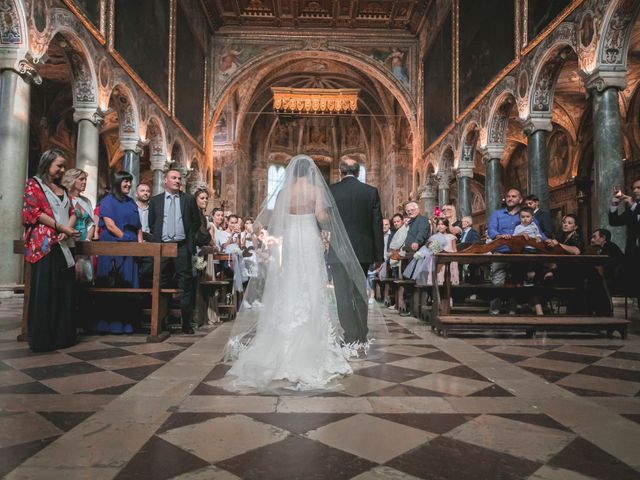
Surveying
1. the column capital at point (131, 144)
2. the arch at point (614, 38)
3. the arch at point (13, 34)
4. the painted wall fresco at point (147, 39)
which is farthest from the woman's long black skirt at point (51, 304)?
the column capital at point (131, 144)

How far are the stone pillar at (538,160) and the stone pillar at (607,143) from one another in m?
2.21

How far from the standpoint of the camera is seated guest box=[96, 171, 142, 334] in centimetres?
533

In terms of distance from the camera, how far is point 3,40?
25.4 ft

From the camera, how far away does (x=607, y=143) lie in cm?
771

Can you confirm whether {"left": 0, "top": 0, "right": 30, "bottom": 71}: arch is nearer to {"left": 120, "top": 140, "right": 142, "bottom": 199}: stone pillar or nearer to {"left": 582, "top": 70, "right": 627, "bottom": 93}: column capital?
{"left": 120, "top": 140, "right": 142, "bottom": 199}: stone pillar

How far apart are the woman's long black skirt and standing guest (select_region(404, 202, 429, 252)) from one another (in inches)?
189

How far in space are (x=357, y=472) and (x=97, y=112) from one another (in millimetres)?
10740

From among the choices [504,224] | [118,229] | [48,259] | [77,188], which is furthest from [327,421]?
[504,224]

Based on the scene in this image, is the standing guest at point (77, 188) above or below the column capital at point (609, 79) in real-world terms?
below

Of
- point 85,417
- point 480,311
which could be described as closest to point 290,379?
point 85,417

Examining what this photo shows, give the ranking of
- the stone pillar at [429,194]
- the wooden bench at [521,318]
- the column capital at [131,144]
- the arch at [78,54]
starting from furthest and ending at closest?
the stone pillar at [429,194]
the column capital at [131,144]
the arch at [78,54]
the wooden bench at [521,318]

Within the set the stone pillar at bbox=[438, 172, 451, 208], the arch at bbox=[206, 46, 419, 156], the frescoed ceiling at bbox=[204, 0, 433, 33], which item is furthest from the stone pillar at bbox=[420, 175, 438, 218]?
the frescoed ceiling at bbox=[204, 0, 433, 33]

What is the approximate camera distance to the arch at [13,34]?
769 cm

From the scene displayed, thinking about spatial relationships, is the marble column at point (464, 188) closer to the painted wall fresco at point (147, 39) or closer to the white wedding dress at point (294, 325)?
the painted wall fresco at point (147, 39)
